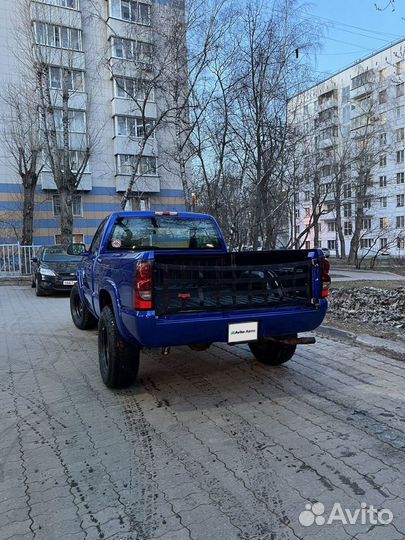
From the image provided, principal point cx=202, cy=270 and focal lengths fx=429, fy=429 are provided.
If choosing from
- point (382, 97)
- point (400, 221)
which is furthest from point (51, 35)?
point (400, 221)

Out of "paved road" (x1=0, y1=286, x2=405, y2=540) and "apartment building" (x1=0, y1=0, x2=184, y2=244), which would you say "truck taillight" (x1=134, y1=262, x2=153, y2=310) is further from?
"apartment building" (x1=0, y1=0, x2=184, y2=244)

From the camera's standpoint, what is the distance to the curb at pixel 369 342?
5.79 meters

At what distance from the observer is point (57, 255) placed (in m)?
14.5

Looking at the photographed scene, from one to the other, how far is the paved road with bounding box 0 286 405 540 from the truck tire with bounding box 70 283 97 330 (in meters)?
2.19

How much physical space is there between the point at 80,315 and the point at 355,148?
2771cm

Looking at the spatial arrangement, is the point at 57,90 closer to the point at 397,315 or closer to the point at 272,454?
the point at 397,315

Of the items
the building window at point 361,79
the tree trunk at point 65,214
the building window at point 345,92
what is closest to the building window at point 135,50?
the tree trunk at point 65,214

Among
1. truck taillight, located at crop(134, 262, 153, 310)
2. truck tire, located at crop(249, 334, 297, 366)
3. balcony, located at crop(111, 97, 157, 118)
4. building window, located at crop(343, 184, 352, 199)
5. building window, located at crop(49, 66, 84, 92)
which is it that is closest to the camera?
truck taillight, located at crop(134, 262, 153, 310)

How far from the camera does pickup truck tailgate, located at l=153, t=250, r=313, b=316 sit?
388 centimetres

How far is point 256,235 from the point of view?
14797 mm

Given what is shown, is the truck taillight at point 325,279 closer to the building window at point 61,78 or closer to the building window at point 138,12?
the building window at point 138,12

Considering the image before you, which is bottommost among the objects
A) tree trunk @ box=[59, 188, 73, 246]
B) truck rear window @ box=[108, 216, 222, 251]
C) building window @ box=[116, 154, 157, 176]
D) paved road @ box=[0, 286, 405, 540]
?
paved road @ box=[0, 286, 405, 540]

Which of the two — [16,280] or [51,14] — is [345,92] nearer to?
[51,14]

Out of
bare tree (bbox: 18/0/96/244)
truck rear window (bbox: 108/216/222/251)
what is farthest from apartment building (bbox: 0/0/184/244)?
truck rear window (bbox: 108/216/222/251)
